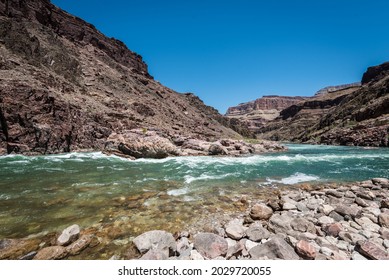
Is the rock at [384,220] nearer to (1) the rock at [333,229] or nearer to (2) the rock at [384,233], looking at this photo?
(2) the rock at [384,233]

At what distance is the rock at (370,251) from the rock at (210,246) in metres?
3.07

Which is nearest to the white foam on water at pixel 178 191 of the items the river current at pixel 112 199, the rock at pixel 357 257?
the river current at pixel 112 199

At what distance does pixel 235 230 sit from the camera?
5.53 meters

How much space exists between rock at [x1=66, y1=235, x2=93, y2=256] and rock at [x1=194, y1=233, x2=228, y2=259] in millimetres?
2927

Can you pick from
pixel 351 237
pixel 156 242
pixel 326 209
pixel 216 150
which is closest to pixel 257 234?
pixel 351 237

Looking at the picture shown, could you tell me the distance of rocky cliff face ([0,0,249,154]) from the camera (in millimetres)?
25188

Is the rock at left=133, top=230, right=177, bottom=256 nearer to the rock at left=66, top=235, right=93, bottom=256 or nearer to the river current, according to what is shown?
the river current

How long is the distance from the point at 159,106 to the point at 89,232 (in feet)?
187

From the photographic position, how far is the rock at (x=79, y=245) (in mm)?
4753

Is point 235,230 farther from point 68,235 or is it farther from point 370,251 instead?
point 68,235

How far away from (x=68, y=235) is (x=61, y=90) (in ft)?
130
